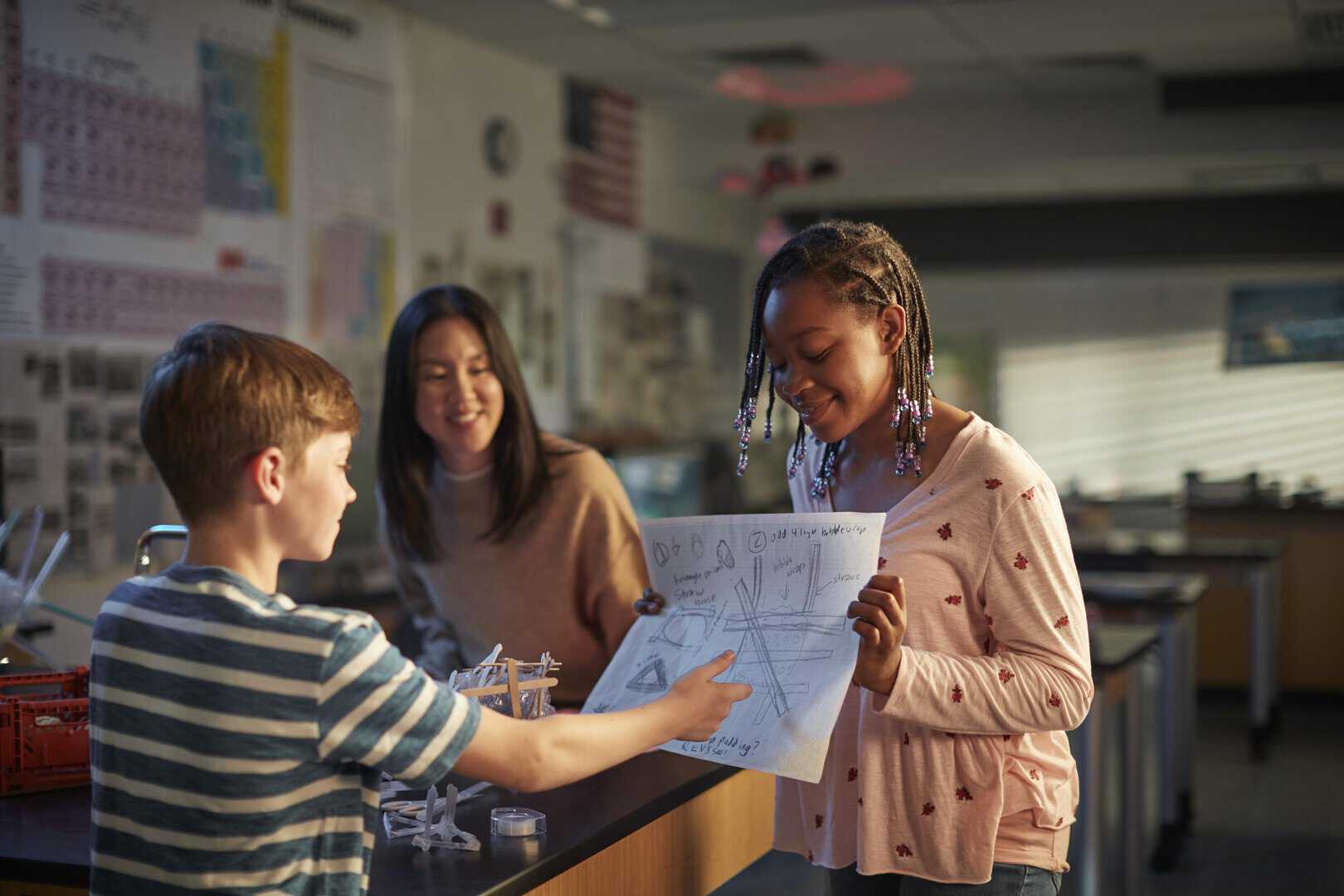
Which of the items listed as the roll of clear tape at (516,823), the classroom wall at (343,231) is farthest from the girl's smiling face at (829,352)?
the classroom wall at (343,231)

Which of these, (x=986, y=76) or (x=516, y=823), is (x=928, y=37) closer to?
(x=986, y=76)

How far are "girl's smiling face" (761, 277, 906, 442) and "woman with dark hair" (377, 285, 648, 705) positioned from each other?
776mm

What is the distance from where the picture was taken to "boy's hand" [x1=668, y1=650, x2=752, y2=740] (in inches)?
56.2

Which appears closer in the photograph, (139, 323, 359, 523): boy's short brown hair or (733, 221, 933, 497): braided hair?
(139, 323, 359, 523): boy's short brown hair

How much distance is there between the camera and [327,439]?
1.21 m

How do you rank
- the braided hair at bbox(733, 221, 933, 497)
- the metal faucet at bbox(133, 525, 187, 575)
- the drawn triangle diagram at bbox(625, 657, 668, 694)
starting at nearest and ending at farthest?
the braided hair at bbox(733, 221, 933, 497)
the drawn triangle diagram at bbox(625, 657, 668, 694)
the metal faucet at bbox(133, 525, 187, 575)

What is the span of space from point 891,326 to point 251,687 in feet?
2.60

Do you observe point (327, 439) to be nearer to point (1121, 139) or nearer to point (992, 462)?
point (992, 462)

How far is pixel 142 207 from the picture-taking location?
4.00 metres

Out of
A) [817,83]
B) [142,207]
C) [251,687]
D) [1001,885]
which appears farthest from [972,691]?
[817,83]

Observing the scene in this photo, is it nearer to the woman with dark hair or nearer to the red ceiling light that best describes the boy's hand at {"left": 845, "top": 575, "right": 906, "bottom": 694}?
the woman with dark hair

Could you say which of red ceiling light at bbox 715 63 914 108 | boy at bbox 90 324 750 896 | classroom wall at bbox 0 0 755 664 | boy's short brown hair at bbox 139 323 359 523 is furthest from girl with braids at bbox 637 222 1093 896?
red ceiling light at bbox 715 63 914 108

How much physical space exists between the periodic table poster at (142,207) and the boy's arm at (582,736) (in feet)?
9.10

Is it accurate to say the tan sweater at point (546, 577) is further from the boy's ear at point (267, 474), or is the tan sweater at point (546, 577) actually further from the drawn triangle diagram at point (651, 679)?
the boy's ear at point (267, 474)
